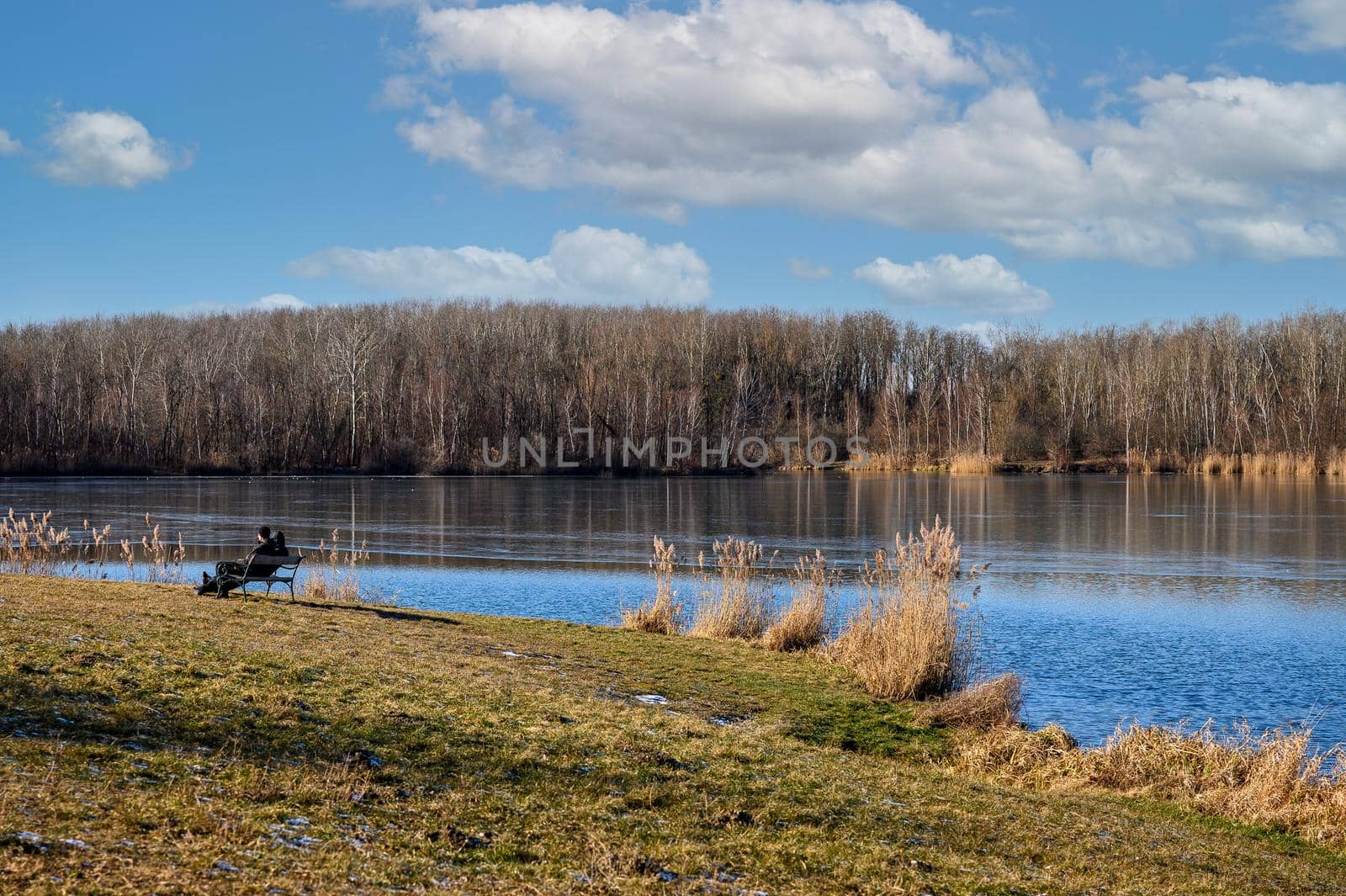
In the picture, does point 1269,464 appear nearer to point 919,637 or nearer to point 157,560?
point 919,637

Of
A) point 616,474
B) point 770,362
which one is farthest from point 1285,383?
point 616,474

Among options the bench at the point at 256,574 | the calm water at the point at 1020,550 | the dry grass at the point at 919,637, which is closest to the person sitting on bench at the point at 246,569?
the bench at the point at 256,574

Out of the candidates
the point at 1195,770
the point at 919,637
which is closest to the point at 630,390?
the point at 919,637

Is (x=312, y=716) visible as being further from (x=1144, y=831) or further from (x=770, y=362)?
(x=770, y=362)

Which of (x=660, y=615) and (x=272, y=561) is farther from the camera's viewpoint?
(x=660, y=615)

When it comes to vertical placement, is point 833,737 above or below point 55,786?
below

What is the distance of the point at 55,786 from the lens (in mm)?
6586

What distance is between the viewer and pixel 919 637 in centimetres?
1502

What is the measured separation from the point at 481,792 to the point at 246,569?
37.1 ft

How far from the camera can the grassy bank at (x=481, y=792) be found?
244 inches

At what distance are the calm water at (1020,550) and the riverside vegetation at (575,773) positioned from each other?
2742mm

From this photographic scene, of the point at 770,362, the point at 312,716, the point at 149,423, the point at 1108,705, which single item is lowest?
the point at 1108,705

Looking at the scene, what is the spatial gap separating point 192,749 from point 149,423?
95.6 m

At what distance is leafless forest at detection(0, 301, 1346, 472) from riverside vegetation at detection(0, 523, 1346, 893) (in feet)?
261
